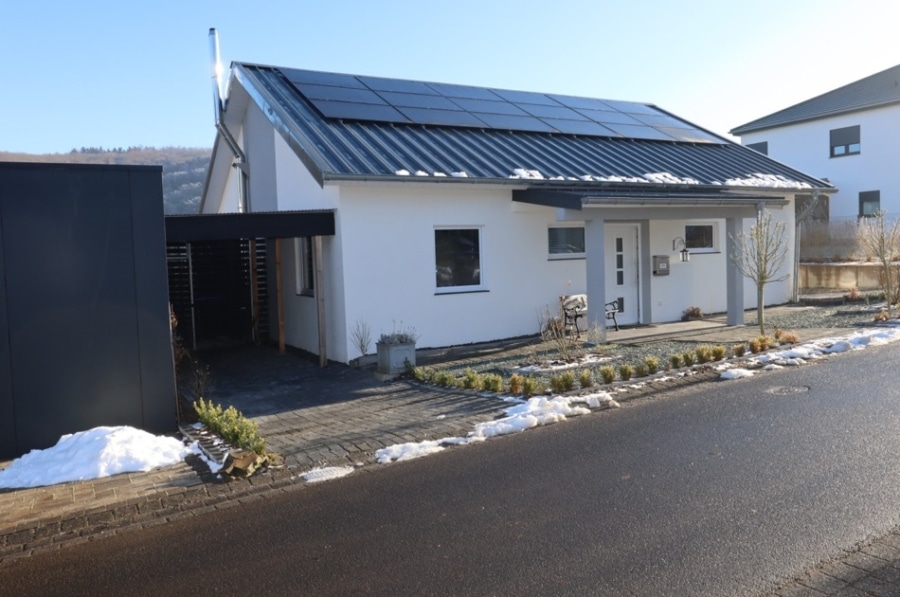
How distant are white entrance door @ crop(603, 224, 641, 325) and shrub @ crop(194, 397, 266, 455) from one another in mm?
9351

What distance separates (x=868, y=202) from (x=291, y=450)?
107ft

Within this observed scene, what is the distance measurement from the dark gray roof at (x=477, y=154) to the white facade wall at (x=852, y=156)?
51.3 ft

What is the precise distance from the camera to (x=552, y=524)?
5.20 m

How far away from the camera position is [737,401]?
8.70m

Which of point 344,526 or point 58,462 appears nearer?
point 344,526

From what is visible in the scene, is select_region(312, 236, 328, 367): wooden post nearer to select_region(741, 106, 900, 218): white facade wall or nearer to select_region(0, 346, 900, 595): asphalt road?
select_region(0, 346, 900, 595): asphalt road

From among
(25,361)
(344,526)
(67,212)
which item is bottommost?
(344,526)

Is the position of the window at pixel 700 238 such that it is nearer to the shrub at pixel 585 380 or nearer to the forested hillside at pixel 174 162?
the shrub at pixel 585 380

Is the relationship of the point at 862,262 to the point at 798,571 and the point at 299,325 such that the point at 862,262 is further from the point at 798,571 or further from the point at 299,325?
the point at 798,571

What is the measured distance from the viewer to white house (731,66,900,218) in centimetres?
3209

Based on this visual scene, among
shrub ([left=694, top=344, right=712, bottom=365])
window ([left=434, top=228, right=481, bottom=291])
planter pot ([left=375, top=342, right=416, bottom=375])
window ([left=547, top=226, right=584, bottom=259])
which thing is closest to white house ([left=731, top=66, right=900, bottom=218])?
window ([left=547, top=226, right=584, bottom=259])

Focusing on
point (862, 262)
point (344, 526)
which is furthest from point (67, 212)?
point (862, 262)

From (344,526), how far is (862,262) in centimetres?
2204

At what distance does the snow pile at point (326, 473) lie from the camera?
6688 mm
